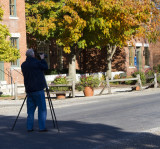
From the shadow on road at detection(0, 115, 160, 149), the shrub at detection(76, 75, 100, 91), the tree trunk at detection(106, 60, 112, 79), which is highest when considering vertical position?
the tree trunk at detection(106, 60, 112, 79)

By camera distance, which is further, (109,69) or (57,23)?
(109,69)

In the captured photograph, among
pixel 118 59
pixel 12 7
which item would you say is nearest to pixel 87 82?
pixel 12 7

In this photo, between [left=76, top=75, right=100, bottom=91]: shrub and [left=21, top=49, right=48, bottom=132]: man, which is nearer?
[left=21, top=49, right=48, bottom=132]: man

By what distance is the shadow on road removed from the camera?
8.03 meters

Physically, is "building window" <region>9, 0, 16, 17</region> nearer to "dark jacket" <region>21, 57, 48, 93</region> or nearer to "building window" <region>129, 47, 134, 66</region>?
"building window" <region>129, 47, 134, 66</region>

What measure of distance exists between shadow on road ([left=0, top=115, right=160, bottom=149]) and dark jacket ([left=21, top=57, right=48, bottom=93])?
1089 mm

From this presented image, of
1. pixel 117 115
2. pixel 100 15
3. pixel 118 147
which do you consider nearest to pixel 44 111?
pixel 118 147

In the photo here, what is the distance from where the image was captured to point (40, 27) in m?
Answer: 27.5

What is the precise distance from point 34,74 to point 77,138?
Result: 1.95 meters

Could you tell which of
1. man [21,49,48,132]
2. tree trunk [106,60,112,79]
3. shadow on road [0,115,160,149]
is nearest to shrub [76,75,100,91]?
shadow on road [0,115,160,149]

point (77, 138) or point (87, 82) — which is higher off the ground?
point (87, 82)

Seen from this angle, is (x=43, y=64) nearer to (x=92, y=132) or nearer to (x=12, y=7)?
(x=92, y=132)

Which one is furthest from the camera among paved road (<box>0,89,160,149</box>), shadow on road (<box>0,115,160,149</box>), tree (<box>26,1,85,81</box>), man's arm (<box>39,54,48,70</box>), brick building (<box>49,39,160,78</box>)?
brick building (<box>49,39,160,78</box>)

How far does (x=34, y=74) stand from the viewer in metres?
9.83
